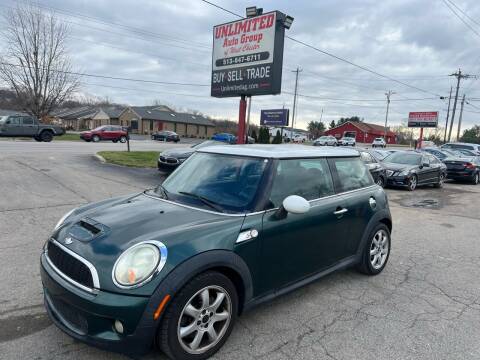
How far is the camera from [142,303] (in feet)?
7.54

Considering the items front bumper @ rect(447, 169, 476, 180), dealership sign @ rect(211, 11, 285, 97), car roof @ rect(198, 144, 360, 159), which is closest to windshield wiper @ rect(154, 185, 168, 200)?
car roof @ rect(198, 144, 360, 159)

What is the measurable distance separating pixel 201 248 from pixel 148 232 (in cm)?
42

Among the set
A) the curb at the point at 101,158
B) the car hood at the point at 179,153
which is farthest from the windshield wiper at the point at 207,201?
the curb at the point at 101,158

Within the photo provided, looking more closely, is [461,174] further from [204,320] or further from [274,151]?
[204,320]

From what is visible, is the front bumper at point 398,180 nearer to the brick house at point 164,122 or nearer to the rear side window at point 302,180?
the rear side window at point 302,180

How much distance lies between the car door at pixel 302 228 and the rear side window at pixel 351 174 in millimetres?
218

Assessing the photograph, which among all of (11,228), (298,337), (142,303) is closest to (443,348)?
(298,337)

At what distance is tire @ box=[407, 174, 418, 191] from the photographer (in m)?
13.4

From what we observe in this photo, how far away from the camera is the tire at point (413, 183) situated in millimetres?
13441

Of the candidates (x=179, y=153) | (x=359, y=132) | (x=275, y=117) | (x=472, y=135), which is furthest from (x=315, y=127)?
(x=179, y=153)

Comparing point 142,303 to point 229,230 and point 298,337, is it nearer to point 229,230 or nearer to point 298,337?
point 229,230

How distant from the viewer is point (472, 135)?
3573 inches

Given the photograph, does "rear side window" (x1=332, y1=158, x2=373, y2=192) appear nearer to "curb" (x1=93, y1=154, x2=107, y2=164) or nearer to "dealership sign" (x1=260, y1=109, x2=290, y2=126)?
"curb" (x1=93, y1=154, x2=107, y2=164)

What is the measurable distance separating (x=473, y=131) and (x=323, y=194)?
Result: 10846 cm
